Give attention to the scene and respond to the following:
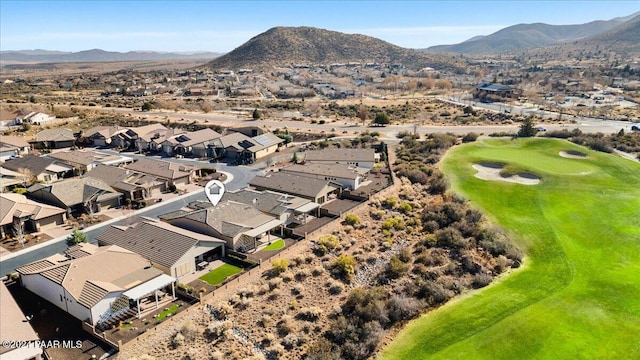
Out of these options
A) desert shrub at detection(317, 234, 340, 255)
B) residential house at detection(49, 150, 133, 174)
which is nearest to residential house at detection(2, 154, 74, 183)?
residential house at detection(49, 150, 133, 174)

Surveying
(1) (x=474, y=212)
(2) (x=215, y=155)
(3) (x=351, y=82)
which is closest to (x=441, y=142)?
(1) (x=474, y=212)

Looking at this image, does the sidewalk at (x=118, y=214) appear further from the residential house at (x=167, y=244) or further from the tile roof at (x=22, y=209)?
the residential house at (x=167, y=244)

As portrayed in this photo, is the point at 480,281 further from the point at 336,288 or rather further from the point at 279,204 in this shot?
the point at 279,204

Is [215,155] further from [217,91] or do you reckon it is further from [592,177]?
[217,91]

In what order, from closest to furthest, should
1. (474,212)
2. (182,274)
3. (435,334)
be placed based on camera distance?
(435,334)
(182,274)
(474,212)

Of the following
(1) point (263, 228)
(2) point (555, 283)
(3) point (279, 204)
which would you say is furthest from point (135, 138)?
(2) point (555, 283)
